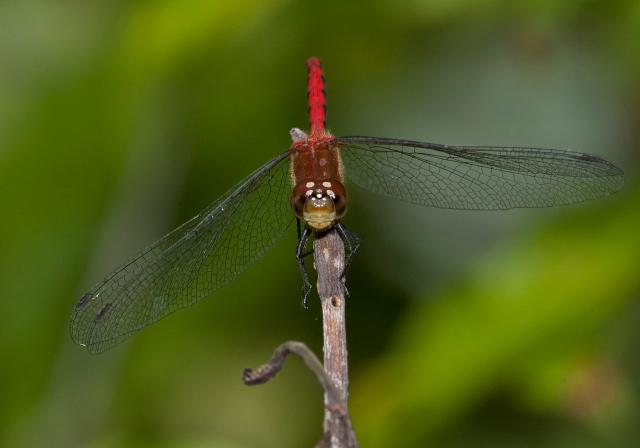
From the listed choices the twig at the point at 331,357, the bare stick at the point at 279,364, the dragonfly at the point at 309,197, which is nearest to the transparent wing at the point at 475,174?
the dragonfly at the point at 309,197

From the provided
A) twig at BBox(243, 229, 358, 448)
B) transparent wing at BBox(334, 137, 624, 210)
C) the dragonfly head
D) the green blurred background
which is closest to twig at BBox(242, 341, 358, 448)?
twig at BBox(243, 229, 358, 448)

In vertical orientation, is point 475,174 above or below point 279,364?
above

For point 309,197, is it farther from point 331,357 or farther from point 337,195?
point 331,357

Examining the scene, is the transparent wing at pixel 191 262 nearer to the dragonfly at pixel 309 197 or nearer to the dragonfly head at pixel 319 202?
the dragonfly at pixel 309 197

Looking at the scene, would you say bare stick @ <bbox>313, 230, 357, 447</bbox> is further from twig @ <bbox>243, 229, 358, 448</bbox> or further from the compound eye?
the compound eye

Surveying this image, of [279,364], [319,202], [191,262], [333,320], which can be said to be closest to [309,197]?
[319,202]

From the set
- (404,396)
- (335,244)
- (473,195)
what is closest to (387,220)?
(473,195)
